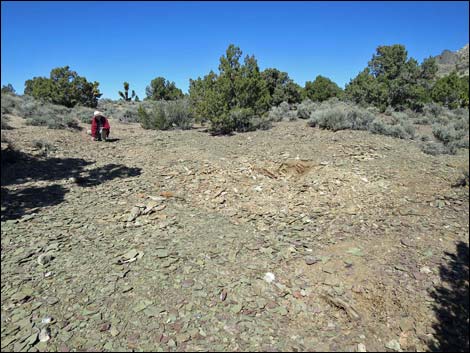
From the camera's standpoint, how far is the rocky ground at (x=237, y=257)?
9.30 feet

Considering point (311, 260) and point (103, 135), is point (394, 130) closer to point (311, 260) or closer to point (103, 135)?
point (311, 260)

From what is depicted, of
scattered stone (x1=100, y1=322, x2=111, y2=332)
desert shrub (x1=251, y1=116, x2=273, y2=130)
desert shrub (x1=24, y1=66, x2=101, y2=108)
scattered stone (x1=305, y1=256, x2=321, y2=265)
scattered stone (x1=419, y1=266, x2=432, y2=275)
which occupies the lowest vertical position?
scattered stone (x1=100, y1=322, x2=111, y2=332)

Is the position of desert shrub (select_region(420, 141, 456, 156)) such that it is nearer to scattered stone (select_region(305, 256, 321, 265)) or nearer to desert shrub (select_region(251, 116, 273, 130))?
scattered stone (select_region(305, 256, 321, 265))

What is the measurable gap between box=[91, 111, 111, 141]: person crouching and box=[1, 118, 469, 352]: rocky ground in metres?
3.58

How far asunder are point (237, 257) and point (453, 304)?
2.50m

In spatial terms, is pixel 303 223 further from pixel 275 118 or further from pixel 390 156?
pixel 275 118

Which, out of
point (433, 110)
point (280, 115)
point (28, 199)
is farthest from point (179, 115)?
point (433, 110)

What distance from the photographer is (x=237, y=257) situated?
400 centimetres

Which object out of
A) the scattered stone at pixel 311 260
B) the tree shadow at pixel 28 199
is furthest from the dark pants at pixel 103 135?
the scattered stone at pixel 311 260

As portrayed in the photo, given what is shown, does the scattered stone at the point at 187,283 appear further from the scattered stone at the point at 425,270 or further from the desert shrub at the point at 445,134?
the desert shrub at the point at 445,134

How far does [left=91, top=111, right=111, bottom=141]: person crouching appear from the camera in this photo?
10328 mm

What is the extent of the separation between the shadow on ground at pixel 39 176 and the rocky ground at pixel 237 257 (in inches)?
1.8

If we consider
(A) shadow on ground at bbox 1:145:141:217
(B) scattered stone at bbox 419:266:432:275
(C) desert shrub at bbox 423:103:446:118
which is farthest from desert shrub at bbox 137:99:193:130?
(B) scattered stone at bbox 419:266:432:275

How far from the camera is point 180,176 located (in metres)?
6.71
